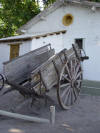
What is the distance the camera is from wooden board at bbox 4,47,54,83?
5000 millimetres

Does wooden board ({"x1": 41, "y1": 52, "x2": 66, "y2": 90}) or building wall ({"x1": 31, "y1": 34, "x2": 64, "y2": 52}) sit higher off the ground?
building wall ({"x1": 31, "y1": 34, "x2": 64, "y2": 52})

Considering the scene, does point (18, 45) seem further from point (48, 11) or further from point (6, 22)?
point (6, 22)

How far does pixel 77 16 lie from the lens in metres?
12.1

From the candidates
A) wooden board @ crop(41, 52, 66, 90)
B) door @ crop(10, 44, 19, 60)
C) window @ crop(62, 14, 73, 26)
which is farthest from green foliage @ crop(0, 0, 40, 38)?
wooden board @ crop(41, 52, 66, 90)

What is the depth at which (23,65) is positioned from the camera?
18.2 ft

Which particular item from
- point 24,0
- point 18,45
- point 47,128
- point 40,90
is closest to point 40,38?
point 18,45

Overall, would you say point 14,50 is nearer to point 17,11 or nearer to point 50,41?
point 50,41

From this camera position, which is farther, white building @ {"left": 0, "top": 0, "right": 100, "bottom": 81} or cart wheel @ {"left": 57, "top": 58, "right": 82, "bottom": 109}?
white building @ {"left": 0, "top": 0, "right": 100, "bottom": 81}

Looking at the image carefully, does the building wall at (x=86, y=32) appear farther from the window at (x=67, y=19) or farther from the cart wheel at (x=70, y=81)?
the cart wheel at (x=70, y=81)

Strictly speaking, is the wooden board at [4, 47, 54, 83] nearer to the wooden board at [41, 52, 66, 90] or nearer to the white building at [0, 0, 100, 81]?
the wooden board at [41, 52, 66, 90]

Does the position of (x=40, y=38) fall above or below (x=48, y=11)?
below

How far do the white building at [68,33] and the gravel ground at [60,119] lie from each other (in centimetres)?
536

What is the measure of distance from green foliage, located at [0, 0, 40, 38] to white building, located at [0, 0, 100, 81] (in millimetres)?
6174

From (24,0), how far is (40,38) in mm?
A: 9729
